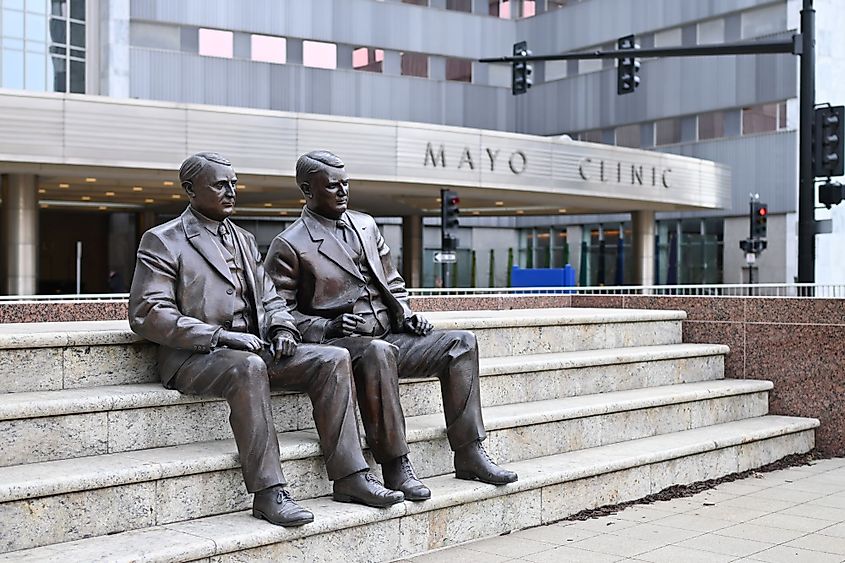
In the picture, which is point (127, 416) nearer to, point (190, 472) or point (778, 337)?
point (190, 472)

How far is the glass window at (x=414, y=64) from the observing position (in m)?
50.0

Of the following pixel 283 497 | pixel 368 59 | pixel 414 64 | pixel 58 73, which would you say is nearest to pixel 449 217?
pixel 58 73

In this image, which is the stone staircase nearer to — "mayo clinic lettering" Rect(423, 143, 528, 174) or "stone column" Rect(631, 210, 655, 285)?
"mayo clinic lettering" Rect(423, 143, 528, 174)

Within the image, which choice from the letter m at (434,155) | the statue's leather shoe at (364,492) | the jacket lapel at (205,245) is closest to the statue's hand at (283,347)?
the jacket lapel at (205,245)

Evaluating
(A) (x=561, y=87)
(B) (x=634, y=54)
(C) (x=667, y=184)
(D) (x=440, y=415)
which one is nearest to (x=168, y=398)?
(D) (x=440, y=415)

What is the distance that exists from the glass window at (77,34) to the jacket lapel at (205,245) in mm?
36858

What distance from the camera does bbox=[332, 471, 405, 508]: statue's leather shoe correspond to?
22.3ft

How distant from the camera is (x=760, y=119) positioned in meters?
44.5

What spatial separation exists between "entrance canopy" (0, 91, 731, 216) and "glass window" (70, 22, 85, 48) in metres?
6.00

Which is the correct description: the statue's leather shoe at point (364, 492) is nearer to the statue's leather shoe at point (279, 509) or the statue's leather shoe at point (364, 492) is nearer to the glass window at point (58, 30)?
the statue's leather shoe at point (279, 509)

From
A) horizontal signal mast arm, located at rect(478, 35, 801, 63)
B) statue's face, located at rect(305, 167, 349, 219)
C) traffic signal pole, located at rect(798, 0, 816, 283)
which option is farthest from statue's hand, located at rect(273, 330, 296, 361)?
horizontal signal mast arm, located at rect(478, 35, 801, 63)

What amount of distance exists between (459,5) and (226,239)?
46.1m

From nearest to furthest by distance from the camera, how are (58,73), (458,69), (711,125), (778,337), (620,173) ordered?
(778,337), (620,173), (58,73), (711,125), (458,69)

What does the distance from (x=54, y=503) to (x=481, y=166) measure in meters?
27.2
